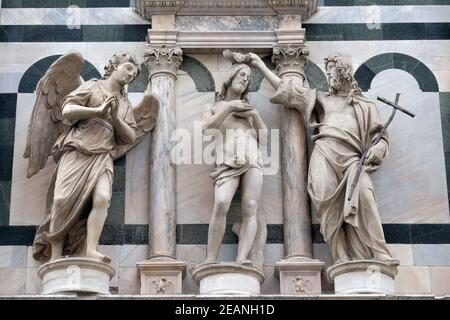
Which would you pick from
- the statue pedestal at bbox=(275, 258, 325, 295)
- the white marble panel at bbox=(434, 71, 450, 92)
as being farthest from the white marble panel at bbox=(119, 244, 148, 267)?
the white marble panel at bbox=(434, 71, 450, 92)

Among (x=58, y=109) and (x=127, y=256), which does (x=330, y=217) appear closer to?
(x=127, y=256)

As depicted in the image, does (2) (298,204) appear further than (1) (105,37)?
No

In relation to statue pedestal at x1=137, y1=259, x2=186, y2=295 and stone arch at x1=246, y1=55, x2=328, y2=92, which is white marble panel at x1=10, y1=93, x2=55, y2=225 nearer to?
statue pedestal at x1=137, y1=259, x2=186, y2=295

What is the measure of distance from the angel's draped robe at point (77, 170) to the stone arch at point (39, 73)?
96 centimetres

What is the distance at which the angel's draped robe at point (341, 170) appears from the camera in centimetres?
1212

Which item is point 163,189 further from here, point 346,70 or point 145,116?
point 346,70

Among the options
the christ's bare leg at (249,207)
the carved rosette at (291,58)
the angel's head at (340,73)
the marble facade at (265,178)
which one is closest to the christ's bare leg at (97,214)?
the marble facade at (265,178)

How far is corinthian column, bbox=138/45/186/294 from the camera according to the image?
12352mm

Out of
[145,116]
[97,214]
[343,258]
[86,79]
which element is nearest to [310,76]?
[145,116]

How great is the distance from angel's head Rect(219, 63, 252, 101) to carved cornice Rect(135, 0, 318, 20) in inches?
40.1

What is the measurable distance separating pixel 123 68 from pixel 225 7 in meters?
1.69
